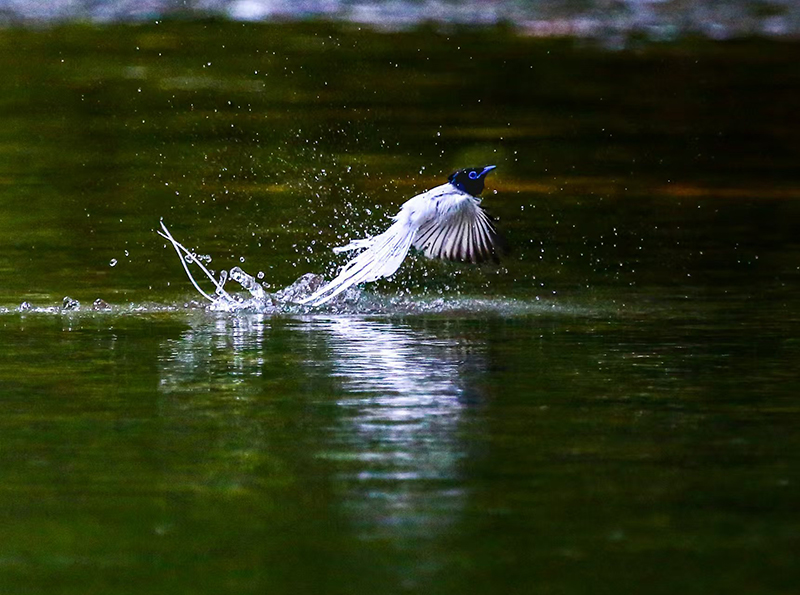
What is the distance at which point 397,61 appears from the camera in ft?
79.4

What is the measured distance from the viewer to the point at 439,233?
1292 centimetres

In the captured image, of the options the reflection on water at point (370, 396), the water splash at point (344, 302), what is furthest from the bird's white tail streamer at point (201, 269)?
the reflection on water at point (370, 396)

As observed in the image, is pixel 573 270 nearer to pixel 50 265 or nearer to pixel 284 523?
pixel 50 265

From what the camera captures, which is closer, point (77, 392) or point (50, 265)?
point (77, 392)

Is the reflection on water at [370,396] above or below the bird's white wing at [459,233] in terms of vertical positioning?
below

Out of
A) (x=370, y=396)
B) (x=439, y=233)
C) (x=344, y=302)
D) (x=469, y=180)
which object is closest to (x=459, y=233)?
(x=439, y=233)

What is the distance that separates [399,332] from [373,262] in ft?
4.44

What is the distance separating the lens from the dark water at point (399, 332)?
6273 mm

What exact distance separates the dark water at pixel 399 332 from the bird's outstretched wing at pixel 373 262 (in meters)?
0.30

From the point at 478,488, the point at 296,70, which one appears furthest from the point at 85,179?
the point at 478,488

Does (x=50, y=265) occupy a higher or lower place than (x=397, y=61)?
lower

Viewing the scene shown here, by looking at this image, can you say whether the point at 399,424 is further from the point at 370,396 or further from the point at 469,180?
the point at 469,180

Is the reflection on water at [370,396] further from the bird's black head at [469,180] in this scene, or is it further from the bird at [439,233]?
→ the bird's black head at [469,180]

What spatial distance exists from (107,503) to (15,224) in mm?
8865
